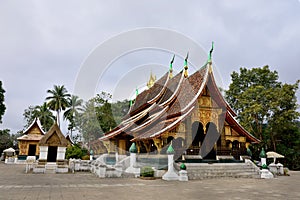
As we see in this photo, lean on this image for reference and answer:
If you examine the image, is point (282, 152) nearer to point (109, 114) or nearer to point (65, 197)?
point (109, 114)

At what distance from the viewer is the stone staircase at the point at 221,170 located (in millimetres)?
11047

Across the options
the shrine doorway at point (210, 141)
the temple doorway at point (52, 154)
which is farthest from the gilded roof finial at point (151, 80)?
the temple doorway at point (52, 154)

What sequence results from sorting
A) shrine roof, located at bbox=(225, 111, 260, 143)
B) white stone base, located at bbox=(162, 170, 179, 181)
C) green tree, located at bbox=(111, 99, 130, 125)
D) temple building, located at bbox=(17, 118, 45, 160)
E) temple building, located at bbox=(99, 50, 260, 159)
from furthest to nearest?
green tree, located at bbox=(111, 99, 130, 125) < temple building, located at bbox=(17, 118, 45, 160) < shrine roof, located at bbox=(225, 111, 260, 143) < temple building, located at bbox=(99, 50, 260, 159) < white stone base, located at bbox=(162, 170, 179, 181)

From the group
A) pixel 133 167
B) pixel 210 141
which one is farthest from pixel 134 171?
pixel 210 141

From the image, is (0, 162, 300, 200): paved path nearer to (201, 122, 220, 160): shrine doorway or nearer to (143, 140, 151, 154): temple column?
(143, 140, 151, 154): temple column

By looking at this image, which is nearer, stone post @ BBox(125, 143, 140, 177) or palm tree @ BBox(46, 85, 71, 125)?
stone post @ BBox(125, 143, 140, 177)

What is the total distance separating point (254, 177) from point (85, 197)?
9624 millimetres

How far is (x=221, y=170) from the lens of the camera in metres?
11.8

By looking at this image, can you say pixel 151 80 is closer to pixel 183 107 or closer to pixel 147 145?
pixel 183 107

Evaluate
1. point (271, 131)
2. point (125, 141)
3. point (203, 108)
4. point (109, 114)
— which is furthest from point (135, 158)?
point (109, 114)

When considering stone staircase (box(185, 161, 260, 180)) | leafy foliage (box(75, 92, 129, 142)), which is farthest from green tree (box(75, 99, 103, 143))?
stone staircase (box(185, 161, 260, 180))

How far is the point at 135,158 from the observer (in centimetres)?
1212

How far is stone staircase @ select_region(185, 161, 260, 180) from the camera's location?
11047 millimetres

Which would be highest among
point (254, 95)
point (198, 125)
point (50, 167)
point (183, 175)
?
point (254, 95)
